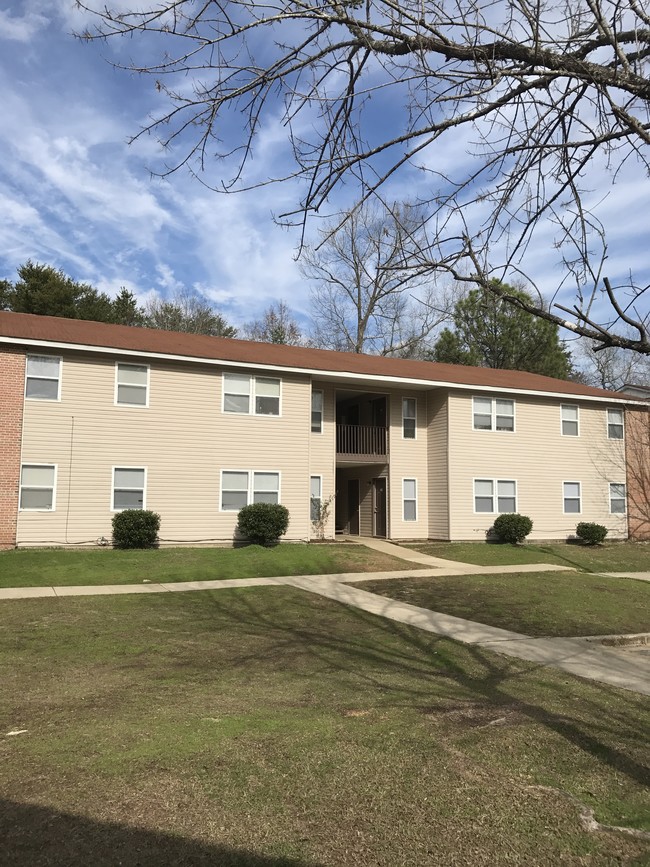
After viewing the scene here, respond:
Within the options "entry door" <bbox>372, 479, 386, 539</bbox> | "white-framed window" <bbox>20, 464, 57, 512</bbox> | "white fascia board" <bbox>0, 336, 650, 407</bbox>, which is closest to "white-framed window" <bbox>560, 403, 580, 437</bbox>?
"white fascia board" <bbox>0, 336, 650, 407</bbox>

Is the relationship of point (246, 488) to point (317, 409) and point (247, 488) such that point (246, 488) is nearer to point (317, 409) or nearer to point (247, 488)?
point (247, 488)

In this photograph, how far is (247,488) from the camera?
20594 mm

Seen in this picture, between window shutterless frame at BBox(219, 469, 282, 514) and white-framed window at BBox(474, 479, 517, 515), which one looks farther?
white-framed window at BBox(474, 479, 517, 515)

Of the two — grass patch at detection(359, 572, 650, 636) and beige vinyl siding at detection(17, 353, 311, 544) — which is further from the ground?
beige vinyl siding at detection(17, 353, 311, 544)

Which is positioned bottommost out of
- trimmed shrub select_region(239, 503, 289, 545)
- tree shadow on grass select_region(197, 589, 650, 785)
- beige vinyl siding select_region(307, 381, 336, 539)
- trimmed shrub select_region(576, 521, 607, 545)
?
tree shadow on grass select_region(197, 589, 650, 785)

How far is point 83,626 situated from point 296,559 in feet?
→ 28.5

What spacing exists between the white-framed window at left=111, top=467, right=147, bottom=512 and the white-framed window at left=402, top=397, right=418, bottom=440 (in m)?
10.0

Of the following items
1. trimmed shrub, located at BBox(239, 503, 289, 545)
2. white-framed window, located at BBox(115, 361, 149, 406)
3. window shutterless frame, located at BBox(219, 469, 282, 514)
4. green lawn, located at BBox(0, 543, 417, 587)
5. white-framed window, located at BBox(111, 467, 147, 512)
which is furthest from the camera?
window shutterless frame, located at BBox(219, 469, 282, 514)

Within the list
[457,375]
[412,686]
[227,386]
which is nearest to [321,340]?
[457,375]

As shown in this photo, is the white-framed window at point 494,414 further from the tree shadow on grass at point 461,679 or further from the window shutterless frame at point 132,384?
the tree shadow on grass at point 461,679

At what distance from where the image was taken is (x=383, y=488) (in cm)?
2483

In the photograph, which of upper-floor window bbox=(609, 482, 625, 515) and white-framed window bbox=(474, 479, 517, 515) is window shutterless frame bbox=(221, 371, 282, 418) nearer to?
white-framed window bbox=(474, 479, 517, 515)

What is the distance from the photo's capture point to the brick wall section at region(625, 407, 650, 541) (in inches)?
1057

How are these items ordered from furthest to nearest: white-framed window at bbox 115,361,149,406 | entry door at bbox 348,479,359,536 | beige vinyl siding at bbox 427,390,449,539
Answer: entry door at bbox 348,479,359,536
beige vinyl siding at bbox 427,390,449,539
white-framed window at bbox 115,361,149,406
